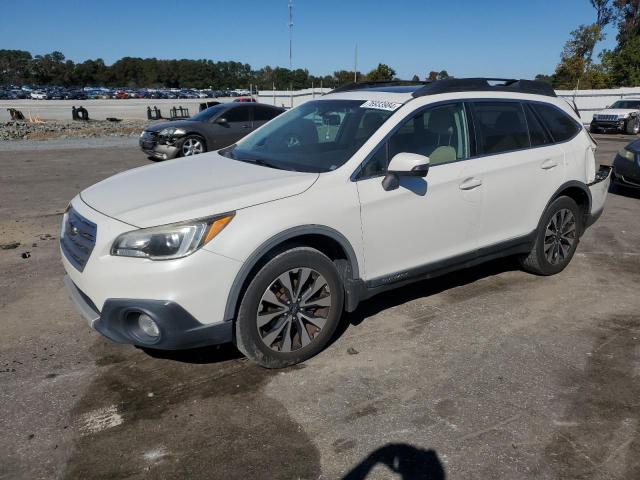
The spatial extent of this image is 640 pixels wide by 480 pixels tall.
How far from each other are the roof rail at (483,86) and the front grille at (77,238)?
2496 millimetres

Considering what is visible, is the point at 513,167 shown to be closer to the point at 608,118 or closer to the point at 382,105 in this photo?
the point at 382,105

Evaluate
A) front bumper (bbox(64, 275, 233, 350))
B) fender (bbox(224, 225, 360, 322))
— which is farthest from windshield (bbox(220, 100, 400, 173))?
front bumper (bbox(64, 275, 233, 350))

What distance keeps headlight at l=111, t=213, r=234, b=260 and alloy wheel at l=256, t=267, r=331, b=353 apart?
1.80ft

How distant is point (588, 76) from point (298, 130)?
4879 cm

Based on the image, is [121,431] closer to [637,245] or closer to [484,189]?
[484,189]

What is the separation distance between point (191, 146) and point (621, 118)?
65.9 ft

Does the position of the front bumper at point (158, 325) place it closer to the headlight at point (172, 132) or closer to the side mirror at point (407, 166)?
the side mirror at point (407, 166)

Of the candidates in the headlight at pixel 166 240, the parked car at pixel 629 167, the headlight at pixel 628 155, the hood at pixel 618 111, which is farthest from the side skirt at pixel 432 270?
the hood at pixel 618 111

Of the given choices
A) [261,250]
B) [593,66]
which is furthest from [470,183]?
[593,66]

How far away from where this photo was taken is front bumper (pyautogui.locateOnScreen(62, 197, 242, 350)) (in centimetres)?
295

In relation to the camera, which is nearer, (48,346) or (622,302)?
(48,346)

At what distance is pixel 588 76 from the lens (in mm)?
→ 45531

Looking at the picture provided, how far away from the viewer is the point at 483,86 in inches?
179

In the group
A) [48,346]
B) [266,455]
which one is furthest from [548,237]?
[48,346]
